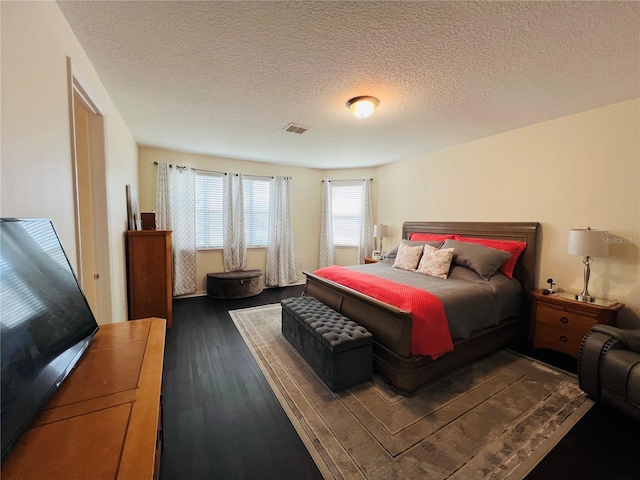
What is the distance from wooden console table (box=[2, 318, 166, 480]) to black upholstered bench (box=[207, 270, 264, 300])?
3.27 m

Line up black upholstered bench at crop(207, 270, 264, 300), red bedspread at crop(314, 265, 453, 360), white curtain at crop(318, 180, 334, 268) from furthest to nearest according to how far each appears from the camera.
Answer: white curtain at crop(318, 180, 334, 268), black upholstered bench at crop(207, 270, 264, 300), red bedspread at crop(314, 265, 453, 360)

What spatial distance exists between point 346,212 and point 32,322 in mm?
5152

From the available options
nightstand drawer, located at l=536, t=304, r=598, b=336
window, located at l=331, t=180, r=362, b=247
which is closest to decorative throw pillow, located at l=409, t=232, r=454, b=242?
nightstand drawer, located at l=536, t=304, r=598, b=336

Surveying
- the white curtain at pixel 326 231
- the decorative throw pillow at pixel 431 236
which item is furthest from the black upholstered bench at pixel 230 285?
the decorative throw pillow at pixel 431 236

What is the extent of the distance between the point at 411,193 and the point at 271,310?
3.14 meters

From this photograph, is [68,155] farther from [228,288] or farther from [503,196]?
[503,196]

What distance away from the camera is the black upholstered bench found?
4.36 m

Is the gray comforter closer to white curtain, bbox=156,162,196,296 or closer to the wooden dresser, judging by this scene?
the wooden dresser

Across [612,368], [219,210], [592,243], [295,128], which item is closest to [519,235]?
[592,243]

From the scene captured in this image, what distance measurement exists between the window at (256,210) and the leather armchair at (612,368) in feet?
15.1

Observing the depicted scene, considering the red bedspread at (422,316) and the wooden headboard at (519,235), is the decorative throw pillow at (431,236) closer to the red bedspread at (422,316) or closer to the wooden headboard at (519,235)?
the wooden headboard at (519,235)

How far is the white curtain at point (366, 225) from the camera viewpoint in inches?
214

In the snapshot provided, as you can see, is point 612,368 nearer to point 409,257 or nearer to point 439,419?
point 439,419

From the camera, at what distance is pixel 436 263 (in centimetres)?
305
